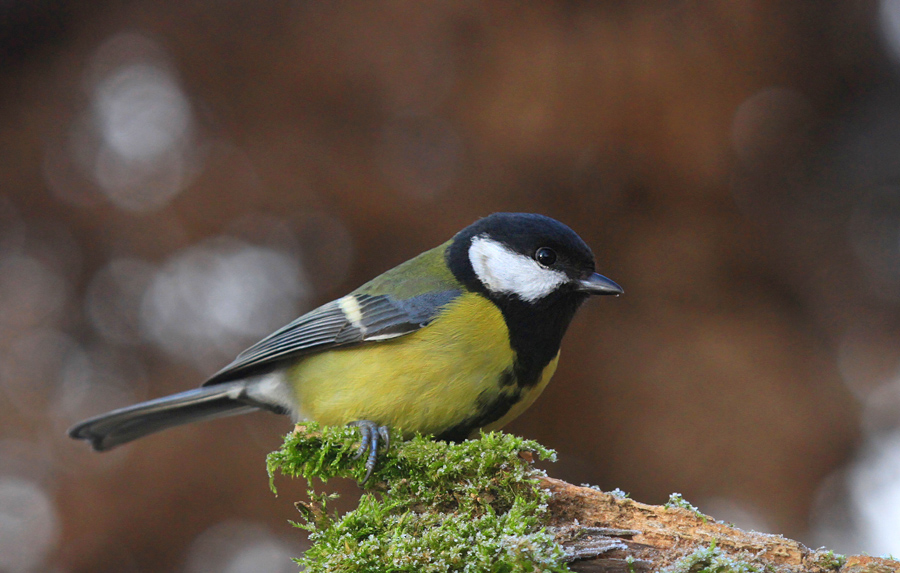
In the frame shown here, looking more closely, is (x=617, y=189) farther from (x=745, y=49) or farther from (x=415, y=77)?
(x=415, y=77)

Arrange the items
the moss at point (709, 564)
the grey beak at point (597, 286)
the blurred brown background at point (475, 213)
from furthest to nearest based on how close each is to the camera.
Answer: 1. the blurred brown background at point (475, 213)
2. the grey beak at point (597, 286)
3. the moss at point (709, 564)

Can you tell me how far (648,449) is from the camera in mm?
3359

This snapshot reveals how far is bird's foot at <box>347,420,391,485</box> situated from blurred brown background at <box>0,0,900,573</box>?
1485 millimetres

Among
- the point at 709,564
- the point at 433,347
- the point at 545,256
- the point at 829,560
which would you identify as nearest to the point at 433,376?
the point at 433,347

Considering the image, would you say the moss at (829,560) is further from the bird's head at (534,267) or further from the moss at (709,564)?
the bird's head at (534,267)

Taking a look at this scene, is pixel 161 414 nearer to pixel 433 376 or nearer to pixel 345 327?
pixel 345 327

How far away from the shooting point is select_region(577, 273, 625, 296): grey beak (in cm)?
232

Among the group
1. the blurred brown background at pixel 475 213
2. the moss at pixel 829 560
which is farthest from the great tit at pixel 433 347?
the moss at pixel 829 560

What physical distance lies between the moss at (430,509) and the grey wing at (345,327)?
509mm

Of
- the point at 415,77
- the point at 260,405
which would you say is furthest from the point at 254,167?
the point at 260,405

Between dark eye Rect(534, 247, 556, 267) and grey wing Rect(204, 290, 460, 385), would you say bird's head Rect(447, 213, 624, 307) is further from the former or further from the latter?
grey wing Rect(204, 290, 460, 385)

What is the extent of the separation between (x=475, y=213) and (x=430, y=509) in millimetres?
1953

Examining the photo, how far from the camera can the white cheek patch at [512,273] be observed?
7.71ft

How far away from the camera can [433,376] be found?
2.15 m
